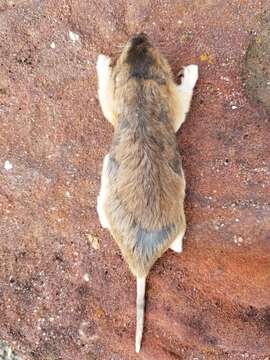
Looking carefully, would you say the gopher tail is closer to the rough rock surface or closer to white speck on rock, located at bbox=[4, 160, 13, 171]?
the rough rock surface

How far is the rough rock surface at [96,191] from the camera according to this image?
6.40 meters

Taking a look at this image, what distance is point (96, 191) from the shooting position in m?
6.60

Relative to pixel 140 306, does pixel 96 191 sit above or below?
above

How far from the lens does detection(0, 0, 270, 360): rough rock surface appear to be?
640cm

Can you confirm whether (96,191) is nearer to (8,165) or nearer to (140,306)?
(8,165)

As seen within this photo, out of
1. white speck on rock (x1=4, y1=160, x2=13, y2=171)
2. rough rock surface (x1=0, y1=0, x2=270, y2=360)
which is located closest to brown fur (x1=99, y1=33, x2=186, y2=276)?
rough rock surface (x1=0, y1=0, x2=270, y2=360)

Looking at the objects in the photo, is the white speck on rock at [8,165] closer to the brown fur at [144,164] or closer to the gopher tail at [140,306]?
the brown fur at [144,164]

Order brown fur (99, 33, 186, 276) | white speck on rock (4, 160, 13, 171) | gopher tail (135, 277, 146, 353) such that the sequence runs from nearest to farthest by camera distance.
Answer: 1. brown fur (99, 33, 186, 276)
2. gopher tail (135, 277, 146, 353)
3. white speck on rock (4, 160, 13, 171)

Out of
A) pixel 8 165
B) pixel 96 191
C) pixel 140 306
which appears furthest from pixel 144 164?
pixel 8 165

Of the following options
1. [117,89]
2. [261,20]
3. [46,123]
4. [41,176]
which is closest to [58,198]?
[41,176]

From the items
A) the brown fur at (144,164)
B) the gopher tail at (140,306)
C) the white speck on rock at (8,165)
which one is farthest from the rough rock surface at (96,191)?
the brown fur at (144,164)

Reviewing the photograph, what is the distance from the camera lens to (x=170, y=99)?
20.4ft

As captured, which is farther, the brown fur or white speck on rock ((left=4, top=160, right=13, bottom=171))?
white speck on rock ((left=4, top=160, right=13, bottom=171))

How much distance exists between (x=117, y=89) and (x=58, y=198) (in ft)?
4.70
